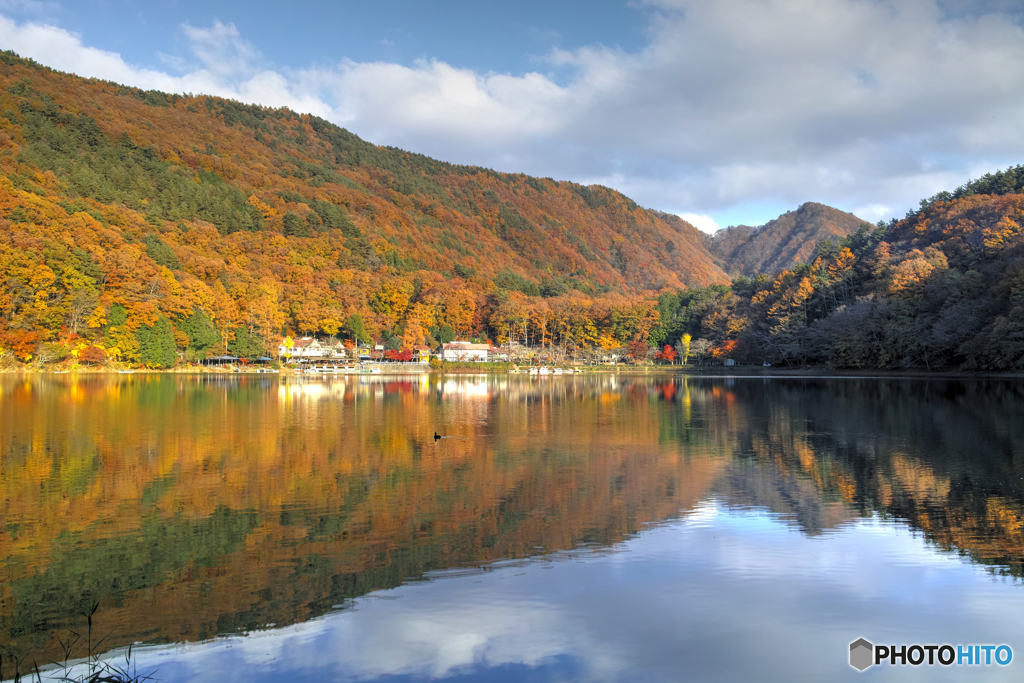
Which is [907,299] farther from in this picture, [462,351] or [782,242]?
[782,242]

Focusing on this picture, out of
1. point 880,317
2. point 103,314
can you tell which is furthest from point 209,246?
point 880,317

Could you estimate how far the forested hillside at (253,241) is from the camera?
47000 mm

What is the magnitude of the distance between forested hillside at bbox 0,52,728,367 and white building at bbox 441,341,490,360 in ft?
11.2

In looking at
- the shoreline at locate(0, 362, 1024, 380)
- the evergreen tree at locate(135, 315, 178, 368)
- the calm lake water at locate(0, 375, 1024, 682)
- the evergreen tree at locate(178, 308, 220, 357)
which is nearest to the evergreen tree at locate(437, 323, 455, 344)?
the shoreline at locate(0, 362, 1024, 380)

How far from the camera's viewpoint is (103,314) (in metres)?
46.5

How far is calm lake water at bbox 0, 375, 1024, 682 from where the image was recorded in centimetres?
453

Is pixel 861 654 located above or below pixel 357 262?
below

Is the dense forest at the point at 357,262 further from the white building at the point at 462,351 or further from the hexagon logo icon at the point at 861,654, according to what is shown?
the hexagon logo icon at the point at 861,654

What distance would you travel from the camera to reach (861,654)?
14.9ft

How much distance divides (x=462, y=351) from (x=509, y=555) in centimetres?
6720

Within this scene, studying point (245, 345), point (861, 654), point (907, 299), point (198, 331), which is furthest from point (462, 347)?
point (861, 654)

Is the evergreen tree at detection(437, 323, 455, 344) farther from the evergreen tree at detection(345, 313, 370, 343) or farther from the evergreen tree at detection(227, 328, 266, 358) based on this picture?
the evergreen tree at detection(227, 328, 266, 358)

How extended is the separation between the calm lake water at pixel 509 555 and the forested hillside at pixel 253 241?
1510 inches

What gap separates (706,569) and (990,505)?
468cm
